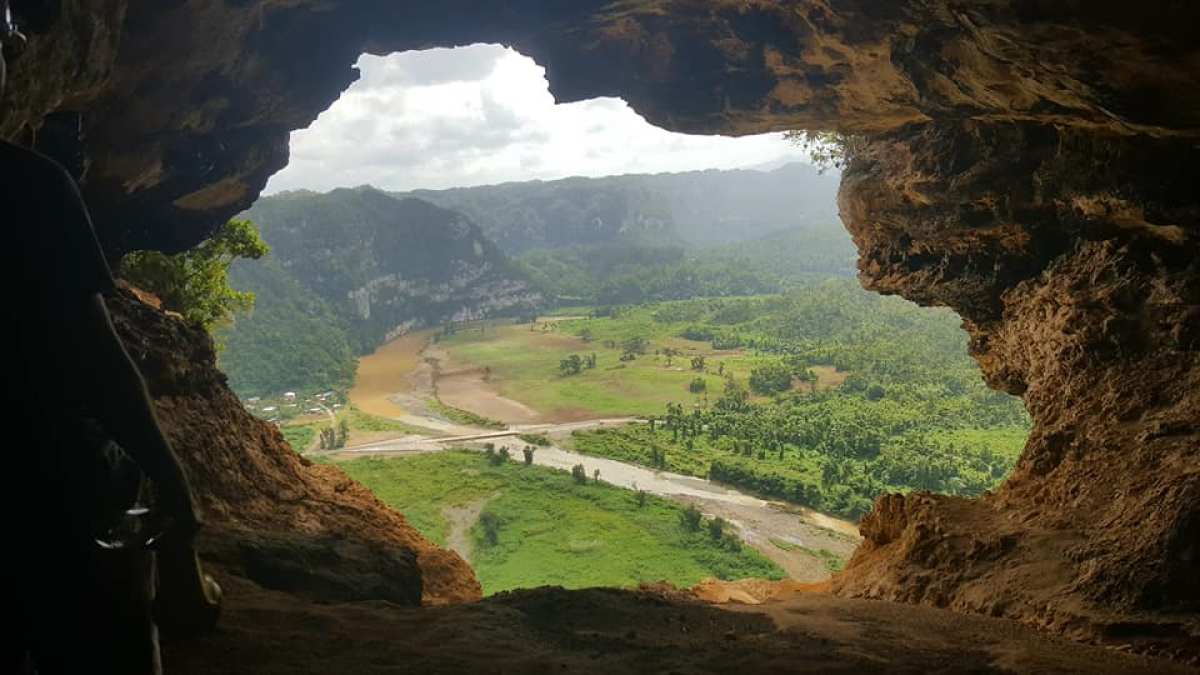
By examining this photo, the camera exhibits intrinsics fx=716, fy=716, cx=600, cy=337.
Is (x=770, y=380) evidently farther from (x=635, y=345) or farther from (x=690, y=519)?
(x=690, y=519)

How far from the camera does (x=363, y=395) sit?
98000 mm

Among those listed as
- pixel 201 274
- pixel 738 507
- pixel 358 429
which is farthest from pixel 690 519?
pixel 358 429

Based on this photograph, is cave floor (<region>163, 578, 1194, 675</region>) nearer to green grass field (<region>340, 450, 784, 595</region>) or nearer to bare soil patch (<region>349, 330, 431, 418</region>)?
green grass field (<region>340, 450, 784, 595</region>)

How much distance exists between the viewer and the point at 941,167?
Result: 53.9ft

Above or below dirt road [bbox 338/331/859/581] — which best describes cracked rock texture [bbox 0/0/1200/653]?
above

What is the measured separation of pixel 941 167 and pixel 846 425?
181 feet

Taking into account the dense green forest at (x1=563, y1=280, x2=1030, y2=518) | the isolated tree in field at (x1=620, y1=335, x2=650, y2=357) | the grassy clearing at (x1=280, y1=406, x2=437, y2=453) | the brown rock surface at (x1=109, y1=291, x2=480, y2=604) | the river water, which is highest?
the brown rock surface at (x1=109, y1=291, x2=480, y2=604)

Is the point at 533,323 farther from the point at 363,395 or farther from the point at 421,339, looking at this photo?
the point at 363,395

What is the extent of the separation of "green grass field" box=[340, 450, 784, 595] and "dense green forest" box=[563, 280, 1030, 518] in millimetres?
11080

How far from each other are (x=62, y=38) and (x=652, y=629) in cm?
1054

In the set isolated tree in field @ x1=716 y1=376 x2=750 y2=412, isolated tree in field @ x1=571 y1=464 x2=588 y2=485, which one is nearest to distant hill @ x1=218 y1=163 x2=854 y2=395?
isolated tree in field @ x1=716 y1=376 x2=750 y2=412

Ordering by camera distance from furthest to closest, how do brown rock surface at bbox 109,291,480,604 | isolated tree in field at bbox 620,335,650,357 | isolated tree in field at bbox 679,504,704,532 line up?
1. isolated tree in field at bbox 620,335,650,357
2. isolated tree in field at bbox 679,504,704,532
3. brown rock surface at bbox 109,291,480,604

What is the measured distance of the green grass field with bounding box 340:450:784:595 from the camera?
40.1 meters

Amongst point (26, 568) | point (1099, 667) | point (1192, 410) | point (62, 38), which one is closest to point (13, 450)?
point (26, 568)
